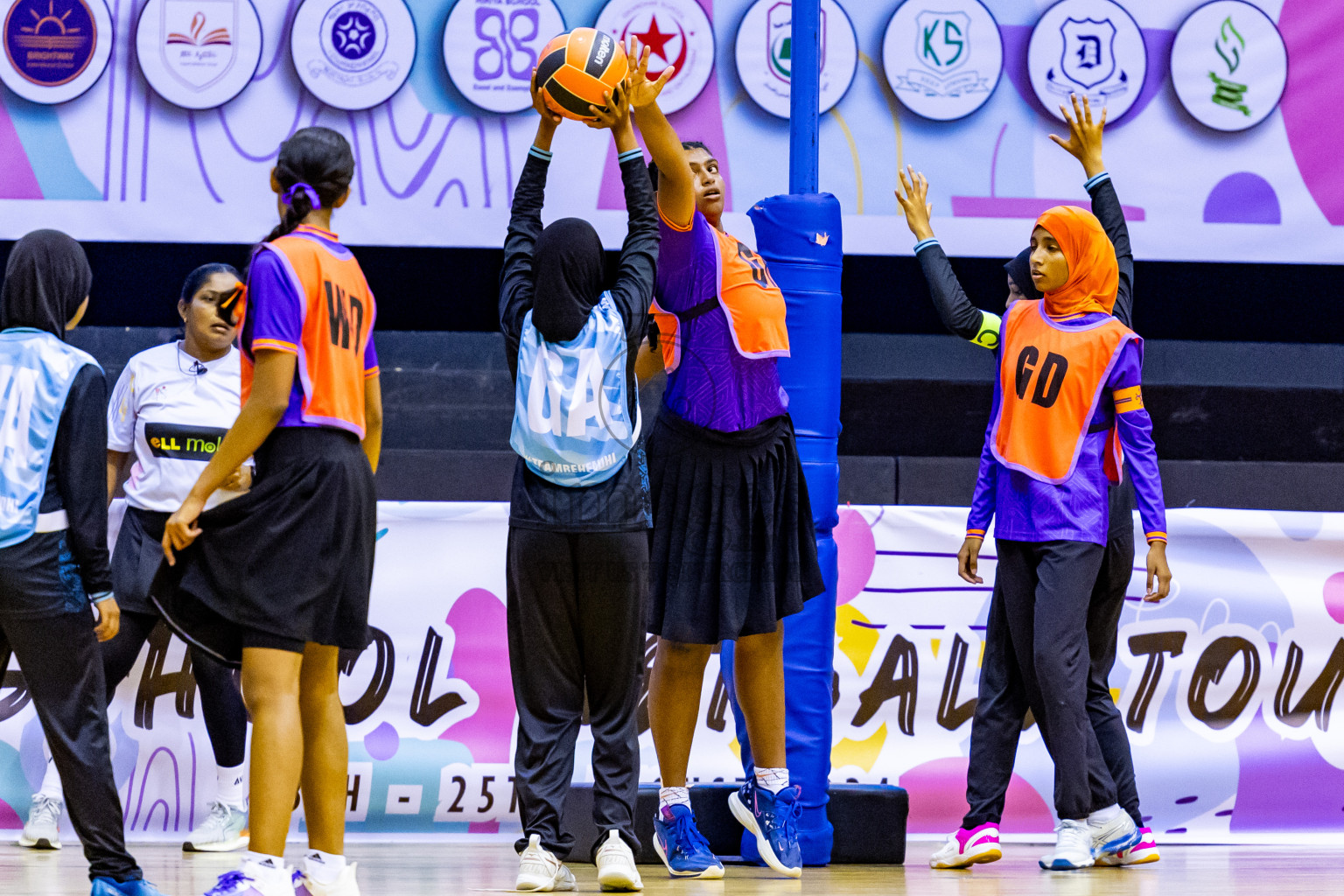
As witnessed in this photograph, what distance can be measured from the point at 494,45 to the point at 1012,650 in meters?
3.06

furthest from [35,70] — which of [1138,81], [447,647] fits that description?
[1138,81]

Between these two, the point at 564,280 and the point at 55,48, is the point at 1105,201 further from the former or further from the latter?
the point at 55,48

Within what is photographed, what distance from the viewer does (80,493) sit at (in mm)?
2957

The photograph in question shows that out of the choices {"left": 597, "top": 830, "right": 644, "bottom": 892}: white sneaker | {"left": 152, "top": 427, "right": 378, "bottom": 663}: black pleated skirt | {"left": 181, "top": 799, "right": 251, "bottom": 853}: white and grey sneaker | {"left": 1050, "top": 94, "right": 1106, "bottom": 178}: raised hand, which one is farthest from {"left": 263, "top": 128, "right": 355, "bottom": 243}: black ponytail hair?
{"left": 1050, "top": 94, "right": 1106, "bottom": 178}: raised hand

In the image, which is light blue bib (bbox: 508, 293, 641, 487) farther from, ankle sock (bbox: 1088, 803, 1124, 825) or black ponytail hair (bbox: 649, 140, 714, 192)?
ankle sock (bbox: 1088, 803, 1124, 825)

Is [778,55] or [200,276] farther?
[778,55]

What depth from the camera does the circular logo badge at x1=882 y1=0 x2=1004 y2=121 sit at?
5.56 m

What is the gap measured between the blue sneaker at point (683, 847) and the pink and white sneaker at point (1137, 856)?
46.5 inches

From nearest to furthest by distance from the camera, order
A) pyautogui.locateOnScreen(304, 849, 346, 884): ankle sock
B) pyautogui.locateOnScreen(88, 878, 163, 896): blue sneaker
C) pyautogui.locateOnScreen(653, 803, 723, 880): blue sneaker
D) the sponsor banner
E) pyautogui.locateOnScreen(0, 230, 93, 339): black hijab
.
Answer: pyautogui.locateOnScreen(304, 849, 346, 884): ankle sock < pyautogui.locateOnScreen(88, 878, 163, 896): blue sneaker < pyautogui.locateOnScreen(0, 230, 93, 339): black hijab < pyautogui.locateOnScreen(653, 803, 723, 880): blue sneaker < the sponsor banner

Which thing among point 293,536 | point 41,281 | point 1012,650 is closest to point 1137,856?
point 1012,650

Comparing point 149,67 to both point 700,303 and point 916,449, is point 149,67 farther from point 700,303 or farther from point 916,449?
point 916,449

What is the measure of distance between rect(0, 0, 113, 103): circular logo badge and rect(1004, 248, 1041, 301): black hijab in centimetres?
348

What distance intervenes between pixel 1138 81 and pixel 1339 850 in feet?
9.64

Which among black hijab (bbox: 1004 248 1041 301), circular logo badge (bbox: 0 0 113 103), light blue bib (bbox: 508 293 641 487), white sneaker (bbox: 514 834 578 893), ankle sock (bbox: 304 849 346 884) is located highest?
circular logo badge (bbox: 0 0 113 103)
